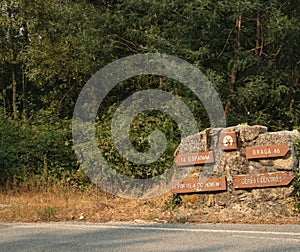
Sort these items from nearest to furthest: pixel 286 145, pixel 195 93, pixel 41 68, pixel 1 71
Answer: pixel 286 145 → pixel 195 93 → pixel 41 68 → pixel 1 71

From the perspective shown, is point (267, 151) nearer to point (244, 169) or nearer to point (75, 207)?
point (244, 169)

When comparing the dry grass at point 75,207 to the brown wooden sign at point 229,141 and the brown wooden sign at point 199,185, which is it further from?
the brown wooden sign at point 229,141

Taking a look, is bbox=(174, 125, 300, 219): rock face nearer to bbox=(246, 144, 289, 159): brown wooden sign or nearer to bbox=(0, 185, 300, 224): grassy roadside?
bbox=(246, 144, 289, 159): brown wooden sign

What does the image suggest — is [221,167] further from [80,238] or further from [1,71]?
[1,71]

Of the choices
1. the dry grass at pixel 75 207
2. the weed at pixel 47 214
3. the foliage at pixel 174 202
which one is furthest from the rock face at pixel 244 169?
the weed at pixel 47 214

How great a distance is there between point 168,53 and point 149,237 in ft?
29.2

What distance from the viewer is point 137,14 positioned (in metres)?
17.7

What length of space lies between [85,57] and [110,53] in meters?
0.93

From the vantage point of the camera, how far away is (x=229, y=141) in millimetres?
10992

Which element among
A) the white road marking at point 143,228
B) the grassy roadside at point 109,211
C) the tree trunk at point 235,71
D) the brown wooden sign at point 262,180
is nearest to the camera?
the white road marking at point 143,228

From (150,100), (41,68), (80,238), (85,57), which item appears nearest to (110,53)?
(85,57)

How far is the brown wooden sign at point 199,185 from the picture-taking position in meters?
10.9

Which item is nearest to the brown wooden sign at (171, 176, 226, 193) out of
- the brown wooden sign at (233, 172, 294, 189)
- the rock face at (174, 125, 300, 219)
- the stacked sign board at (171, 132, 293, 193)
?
the stacked sign board at (171, 132, 293, 193)

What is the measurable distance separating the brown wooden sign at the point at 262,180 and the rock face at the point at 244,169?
6 cm
